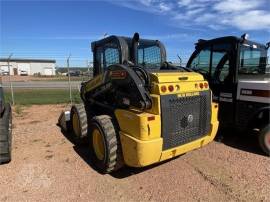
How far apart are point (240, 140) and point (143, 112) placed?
336cm

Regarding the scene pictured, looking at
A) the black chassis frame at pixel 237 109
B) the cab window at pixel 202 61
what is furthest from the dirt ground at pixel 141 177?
the cab window at pixel 202 61

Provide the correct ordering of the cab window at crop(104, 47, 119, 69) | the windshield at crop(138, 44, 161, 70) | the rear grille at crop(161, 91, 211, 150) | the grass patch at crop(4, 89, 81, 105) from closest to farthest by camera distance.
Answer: the rear grille at crop(161, 91, 211, 150)
the cab window at crop(104, 47, 119, 69)
the windshield at crop(138, 44, 161, 70)
the grass patch at crop(4, 89, 81, 105)

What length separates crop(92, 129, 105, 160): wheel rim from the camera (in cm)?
490

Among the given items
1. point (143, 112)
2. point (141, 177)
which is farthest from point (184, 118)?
point (141, 177)

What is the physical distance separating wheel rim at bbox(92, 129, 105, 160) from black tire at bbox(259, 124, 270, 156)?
314 centimetres

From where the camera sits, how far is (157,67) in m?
5.60

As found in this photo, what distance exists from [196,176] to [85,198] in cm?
183

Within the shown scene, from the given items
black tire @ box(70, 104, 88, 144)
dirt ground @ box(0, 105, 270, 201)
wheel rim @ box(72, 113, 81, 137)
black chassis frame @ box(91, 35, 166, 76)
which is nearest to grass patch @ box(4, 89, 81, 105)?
wheel rim @ box(72, 113, 81, 137)

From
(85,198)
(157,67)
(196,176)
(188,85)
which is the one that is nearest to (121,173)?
(85,198)

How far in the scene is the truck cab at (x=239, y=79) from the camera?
5469mm

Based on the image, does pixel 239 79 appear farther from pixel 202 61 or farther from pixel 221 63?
pixel 202 61

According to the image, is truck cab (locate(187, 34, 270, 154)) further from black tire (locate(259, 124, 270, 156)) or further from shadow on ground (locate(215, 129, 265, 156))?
shadow on ground (locate(215, 129, 265, 156))

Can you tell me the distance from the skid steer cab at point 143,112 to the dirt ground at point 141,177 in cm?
38

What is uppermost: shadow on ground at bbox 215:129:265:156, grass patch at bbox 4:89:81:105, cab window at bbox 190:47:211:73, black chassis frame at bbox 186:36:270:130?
cab window at bbox 190:47:211:73
